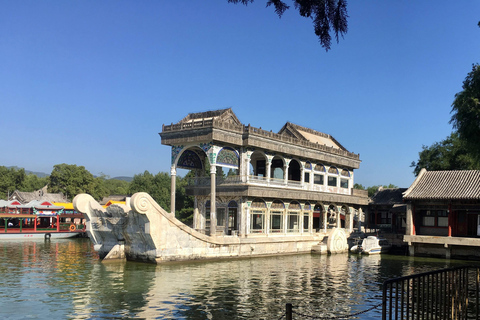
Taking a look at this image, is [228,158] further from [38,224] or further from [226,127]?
[38,224]

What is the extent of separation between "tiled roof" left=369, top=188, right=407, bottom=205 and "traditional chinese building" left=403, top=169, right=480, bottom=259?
6.56 m

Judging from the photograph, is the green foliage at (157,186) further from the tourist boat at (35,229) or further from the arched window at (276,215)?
the arched window at (276,215)

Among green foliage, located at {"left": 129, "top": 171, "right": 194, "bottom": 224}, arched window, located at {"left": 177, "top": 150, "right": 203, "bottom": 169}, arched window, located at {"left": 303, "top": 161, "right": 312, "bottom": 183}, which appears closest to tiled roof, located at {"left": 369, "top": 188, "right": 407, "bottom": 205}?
arched window, located at {"left": 303, "top": 161, "right": 312, "bottom": 183}

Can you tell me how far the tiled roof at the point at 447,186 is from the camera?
2869 centimetres

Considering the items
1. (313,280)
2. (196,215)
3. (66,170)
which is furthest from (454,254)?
(66,170)

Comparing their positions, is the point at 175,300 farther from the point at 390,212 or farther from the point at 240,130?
the point at 390,212

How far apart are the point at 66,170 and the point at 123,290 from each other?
4707cm

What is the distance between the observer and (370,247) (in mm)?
31250

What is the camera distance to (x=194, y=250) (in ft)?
77.9

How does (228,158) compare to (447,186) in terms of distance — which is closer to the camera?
(228,158)

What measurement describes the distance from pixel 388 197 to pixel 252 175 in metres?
16.6

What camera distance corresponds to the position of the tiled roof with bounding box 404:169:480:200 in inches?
1129

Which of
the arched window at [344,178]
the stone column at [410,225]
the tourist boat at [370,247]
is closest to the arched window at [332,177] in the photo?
the arched window at [344,178]

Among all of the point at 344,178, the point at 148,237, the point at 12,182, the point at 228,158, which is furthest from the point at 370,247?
the point at 12,182
